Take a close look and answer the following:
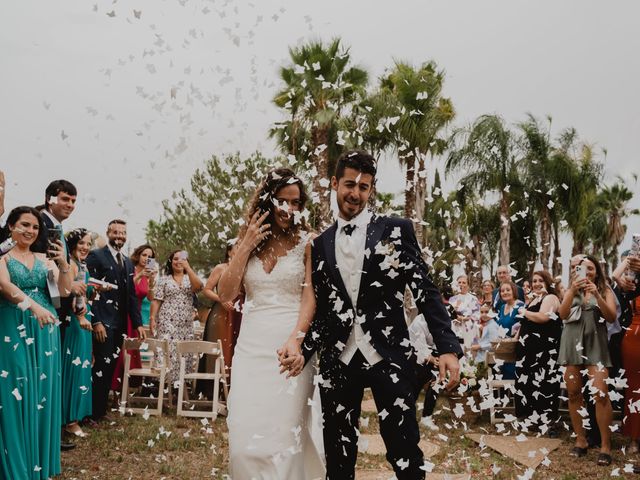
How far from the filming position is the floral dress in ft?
30.8

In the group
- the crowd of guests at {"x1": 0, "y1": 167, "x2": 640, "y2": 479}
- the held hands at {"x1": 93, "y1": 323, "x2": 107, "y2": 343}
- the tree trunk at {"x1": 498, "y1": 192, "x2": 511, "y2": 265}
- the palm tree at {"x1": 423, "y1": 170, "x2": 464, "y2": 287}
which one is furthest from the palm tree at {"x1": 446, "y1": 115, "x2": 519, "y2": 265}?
the held hands at {"x1": 93, "y1": 323, "x2": 107, "y2": 343}

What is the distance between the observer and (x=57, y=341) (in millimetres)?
5281

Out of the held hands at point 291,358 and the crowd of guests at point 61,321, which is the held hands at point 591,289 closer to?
the crowd of guests at point 61,321

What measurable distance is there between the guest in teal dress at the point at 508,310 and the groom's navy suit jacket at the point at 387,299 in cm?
614

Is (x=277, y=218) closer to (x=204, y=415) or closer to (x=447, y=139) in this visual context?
(x=204, y=415)

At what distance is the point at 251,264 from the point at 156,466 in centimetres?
267

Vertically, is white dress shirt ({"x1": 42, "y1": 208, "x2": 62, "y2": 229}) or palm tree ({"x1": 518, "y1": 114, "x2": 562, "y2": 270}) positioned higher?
palm tree ({"x1": 518, "y1": 114, "x2": 562, "y2": 270})

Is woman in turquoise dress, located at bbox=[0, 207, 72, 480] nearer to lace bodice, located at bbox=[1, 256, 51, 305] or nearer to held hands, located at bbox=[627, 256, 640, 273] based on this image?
lace bodice, located at bbox=[1, 256, 51, 305]

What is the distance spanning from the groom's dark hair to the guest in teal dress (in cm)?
632

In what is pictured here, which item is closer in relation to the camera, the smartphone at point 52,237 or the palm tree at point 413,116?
the smartphone at point 52,237

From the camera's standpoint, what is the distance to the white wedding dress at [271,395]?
12.4 ft

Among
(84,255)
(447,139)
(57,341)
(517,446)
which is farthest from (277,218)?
(447,139)

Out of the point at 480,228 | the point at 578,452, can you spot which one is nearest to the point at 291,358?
the point at 578,452

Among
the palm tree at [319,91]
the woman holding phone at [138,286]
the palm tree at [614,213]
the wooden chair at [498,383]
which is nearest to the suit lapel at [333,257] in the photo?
the wooden chair at [498,383]
